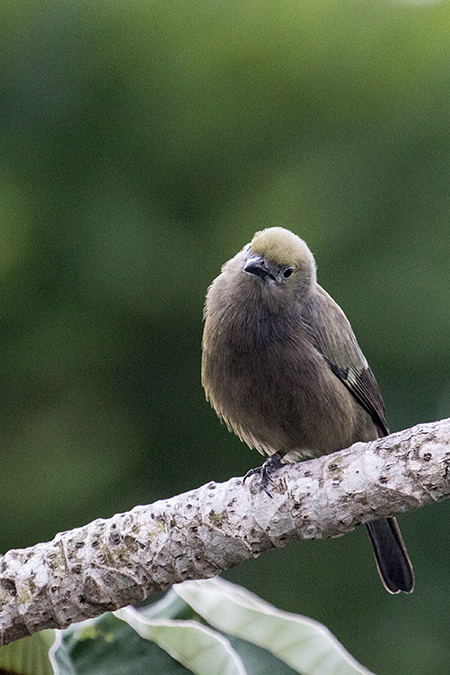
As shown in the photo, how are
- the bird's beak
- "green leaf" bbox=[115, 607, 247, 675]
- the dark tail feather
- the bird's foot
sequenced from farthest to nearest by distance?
the dark tail feather < the bird's beak < the bird's foot < "green leaf" bbox=[115, 607, 247, 675]

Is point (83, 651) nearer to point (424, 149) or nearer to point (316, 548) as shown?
point (316, 548)

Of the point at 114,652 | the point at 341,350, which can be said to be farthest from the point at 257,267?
the point at 114,652

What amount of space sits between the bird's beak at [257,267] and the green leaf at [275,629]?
0.99 metres

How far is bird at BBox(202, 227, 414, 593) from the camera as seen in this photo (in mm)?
2555

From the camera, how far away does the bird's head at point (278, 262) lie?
259cm

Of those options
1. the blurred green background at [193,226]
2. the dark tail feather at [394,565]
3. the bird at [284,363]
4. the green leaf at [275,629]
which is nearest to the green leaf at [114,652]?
the green leaf at [275,629]

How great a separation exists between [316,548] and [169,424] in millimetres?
1221

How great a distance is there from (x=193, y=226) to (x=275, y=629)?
126 inches

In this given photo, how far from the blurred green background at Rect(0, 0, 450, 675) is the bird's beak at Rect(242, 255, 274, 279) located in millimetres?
2184

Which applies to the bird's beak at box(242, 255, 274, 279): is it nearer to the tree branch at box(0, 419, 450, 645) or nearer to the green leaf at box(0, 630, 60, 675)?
the tree branch at box(0, 419, 450, 645)

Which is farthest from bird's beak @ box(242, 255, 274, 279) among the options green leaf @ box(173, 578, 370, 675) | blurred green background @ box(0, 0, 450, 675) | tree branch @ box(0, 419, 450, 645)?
blurred green background @ box(0, 0, 450, 675)

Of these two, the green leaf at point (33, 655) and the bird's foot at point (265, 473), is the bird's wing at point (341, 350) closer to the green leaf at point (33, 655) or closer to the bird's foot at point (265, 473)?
the bird's foot at point (265, 473)

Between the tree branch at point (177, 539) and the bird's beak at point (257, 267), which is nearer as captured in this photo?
the tree branch at point (177, 539)

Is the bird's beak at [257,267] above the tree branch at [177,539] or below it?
above
